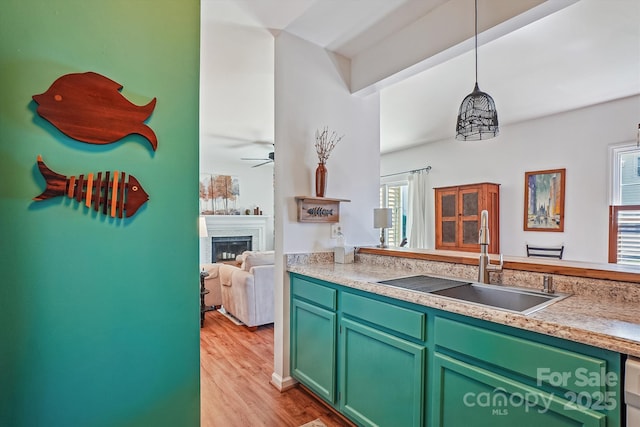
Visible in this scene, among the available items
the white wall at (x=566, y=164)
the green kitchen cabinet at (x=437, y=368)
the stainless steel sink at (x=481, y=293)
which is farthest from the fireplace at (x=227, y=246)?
the stainless steel sink at (x=481, y=293)

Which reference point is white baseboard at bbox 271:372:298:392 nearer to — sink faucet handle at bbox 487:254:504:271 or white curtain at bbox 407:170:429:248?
sink faucet handle at bbox 487:254:504:271

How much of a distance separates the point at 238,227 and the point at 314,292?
5.60 m

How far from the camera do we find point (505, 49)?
8.75 ft

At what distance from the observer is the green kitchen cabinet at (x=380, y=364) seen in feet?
5.04

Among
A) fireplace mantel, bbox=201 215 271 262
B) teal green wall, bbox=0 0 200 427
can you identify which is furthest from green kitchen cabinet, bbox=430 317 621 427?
fireplace mantel, bbox=201 215 271 262

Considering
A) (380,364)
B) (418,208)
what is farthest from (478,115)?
(418,208)

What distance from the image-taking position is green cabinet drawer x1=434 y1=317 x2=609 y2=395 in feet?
3.33

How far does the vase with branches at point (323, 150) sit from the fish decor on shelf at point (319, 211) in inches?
5.1

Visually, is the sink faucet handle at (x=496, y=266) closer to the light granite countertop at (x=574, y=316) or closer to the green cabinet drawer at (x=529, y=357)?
the light granite countertop at (x=574, y=316)

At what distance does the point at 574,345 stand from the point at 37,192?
1845mm

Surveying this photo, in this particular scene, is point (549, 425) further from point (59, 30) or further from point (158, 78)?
point (59, 30)

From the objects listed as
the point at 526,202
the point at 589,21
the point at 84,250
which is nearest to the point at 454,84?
the point at 589,21

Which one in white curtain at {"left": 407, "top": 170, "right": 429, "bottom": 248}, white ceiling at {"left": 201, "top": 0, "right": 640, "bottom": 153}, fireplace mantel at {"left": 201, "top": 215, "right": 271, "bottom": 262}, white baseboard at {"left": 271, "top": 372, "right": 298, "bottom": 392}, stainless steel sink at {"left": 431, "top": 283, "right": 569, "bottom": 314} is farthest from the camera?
fireplace mantel at {"left": 201, "top": 215, "right": 271, "bottom": 262}

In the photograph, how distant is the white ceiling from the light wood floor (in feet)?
8.92
